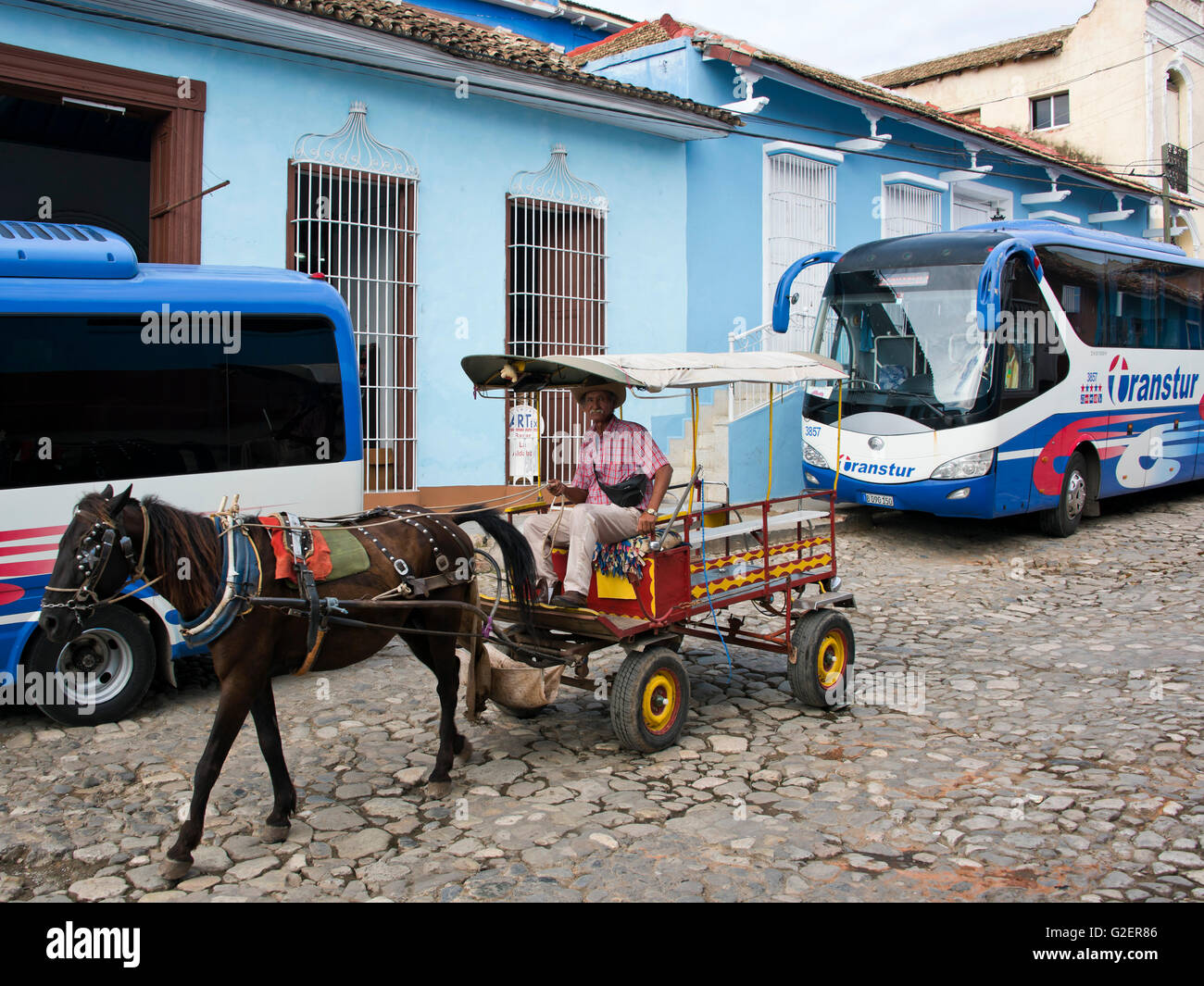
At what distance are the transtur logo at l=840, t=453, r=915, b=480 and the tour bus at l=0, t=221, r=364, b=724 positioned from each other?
21.0 ft

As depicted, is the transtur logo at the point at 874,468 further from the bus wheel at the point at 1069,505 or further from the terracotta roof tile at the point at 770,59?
the terracotta roof tile at the point at 770,59

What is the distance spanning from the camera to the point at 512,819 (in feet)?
15.8

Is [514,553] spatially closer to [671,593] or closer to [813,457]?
[671,593]

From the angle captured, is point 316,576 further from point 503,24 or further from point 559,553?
point 503,24

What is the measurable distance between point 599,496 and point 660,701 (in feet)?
4.30

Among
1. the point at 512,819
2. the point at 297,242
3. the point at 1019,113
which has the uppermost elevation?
the point at 1019,113

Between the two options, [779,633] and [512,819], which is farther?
[779,633]

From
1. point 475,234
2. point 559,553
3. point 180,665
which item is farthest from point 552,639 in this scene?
point 475,234

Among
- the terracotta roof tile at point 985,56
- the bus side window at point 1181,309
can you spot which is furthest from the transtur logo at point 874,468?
the terracotta roof tile at point 985,56

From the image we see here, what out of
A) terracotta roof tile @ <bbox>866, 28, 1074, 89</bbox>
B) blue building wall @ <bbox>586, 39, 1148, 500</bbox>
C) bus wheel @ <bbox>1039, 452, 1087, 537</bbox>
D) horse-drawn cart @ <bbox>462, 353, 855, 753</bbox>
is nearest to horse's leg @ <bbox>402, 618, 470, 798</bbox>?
horse-drawn cart @ <bbox>462, 353, 855, 753</bbox>

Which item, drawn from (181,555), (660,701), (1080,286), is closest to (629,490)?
(660,701)

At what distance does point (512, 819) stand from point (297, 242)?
24.0 feet

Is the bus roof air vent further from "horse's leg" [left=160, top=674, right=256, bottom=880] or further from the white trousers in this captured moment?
"horse's leg" [left=160, top=674, right=256, bottom=880]

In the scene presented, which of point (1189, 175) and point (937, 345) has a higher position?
point (1189, 175)
